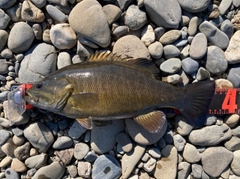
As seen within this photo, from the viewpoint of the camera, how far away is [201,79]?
13.0ft

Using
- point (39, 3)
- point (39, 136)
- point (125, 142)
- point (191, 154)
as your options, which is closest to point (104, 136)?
point (125, 142)

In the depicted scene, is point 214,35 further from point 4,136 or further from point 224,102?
point 4,136

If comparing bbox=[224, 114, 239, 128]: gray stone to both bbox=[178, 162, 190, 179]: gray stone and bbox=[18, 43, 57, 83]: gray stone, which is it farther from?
bbox=[18, 43, 57, 83]: gray stone

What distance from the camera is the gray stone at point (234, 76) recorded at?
3.95m

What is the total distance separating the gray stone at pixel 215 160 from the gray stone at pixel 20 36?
10.1ft

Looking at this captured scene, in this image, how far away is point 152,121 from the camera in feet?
12.6

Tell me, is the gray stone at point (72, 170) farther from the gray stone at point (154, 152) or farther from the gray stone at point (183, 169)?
the gray stone at point (183, 169)

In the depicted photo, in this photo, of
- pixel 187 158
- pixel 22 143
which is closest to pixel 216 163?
pixel 187 158

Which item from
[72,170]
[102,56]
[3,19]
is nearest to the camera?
[102,56]

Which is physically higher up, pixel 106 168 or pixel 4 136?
pixel 4 136

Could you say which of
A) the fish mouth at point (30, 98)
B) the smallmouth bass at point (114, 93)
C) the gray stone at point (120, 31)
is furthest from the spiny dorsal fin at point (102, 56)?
the fish mouth at point (30, 98)

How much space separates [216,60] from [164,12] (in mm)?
1003

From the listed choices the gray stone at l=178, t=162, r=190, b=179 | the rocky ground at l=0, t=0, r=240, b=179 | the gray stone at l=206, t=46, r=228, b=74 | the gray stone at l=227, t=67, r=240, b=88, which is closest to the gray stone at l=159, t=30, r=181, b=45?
the rocky ground at l=0, t=0, r=240, b=179

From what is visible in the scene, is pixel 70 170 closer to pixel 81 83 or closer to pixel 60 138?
pixel 60 138
